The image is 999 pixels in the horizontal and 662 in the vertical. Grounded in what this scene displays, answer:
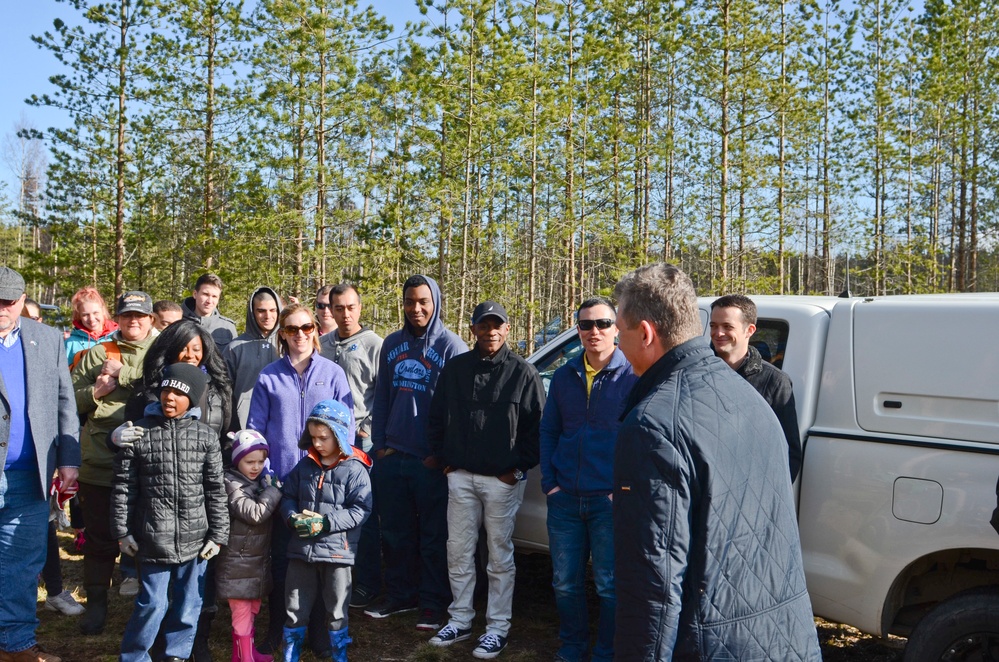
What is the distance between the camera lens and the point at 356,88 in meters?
19.2

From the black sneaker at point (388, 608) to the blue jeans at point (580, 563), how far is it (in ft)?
4.55

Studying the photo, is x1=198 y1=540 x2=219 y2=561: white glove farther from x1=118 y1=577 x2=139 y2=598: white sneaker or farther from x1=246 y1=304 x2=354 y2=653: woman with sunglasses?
A: x1=118 y1=577 x2=139 y2=598: white sneaker

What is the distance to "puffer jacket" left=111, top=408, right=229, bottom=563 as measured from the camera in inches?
163

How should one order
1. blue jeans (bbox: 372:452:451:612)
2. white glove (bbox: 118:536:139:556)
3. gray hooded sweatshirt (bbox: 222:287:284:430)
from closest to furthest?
white glove (bbox: 118:536:139:556) → blue jeans (bbox: 372:452:451:612) → gray hooded sweatshirt (bbox: 222:287:284:430)

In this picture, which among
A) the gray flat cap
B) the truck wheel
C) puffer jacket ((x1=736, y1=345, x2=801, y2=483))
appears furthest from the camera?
the gray flat cap

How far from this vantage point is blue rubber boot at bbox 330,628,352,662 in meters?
4.45

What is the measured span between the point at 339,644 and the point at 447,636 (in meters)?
0.76

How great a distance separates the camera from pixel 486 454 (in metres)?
4.83

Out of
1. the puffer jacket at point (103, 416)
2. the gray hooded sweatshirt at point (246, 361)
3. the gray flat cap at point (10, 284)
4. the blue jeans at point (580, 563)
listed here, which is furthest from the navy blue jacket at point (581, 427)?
the gray flat cap at point (10, 284)

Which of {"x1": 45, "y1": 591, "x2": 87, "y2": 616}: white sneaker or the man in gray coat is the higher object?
the man in gray coat

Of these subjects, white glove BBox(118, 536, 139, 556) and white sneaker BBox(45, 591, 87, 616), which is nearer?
white glove BBox(118, 536, 139, 556)

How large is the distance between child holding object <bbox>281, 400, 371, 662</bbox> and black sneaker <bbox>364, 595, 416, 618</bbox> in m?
0.91

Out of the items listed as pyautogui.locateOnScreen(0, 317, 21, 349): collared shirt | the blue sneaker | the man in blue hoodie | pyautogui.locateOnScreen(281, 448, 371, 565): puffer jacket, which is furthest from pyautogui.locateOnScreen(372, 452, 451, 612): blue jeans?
pyautogui.locateOnScreen(0, 317, 21, 349): collared shirt

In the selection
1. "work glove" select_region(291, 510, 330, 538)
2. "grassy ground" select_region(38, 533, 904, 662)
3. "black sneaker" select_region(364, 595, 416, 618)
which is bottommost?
"grassy ground" select_region(38, 533, 904, 662)
